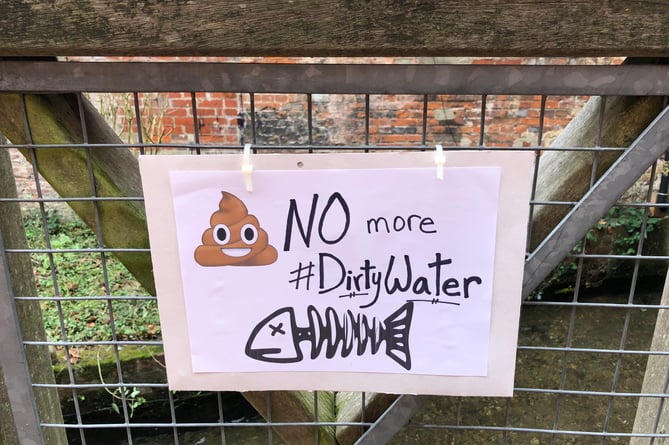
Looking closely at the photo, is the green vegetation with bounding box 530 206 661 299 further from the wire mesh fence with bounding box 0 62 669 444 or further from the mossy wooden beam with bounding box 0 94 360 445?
the mossy wooden beam with bounding box 0 94 360 445

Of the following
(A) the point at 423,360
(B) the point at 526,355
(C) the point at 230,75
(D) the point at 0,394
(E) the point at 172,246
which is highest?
(C) the point at 230,75

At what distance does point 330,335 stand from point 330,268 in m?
0.14

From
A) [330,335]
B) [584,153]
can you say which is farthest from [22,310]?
[584,153]

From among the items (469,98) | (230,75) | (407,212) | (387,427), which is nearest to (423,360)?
(387,427)

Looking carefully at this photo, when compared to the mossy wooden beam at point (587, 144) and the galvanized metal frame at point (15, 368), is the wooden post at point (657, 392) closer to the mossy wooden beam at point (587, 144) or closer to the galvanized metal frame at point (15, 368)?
the mossy wooden beam at point (587, 144)

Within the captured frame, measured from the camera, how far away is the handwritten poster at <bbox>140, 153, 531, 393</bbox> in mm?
953

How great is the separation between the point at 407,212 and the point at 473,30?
0.33m

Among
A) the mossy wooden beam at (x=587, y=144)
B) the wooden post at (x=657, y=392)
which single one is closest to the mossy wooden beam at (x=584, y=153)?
the mossy wooden beam at (x=587, y=144)

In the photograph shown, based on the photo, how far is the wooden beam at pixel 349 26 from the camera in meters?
0.83

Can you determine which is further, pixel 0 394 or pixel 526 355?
pixel 526 355

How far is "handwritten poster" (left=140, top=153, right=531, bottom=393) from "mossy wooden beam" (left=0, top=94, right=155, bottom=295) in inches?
4.9

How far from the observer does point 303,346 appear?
1053 mm

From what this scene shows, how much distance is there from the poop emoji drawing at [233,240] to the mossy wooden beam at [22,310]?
1.73 feet

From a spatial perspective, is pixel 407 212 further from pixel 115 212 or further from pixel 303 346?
pixel 115 212
